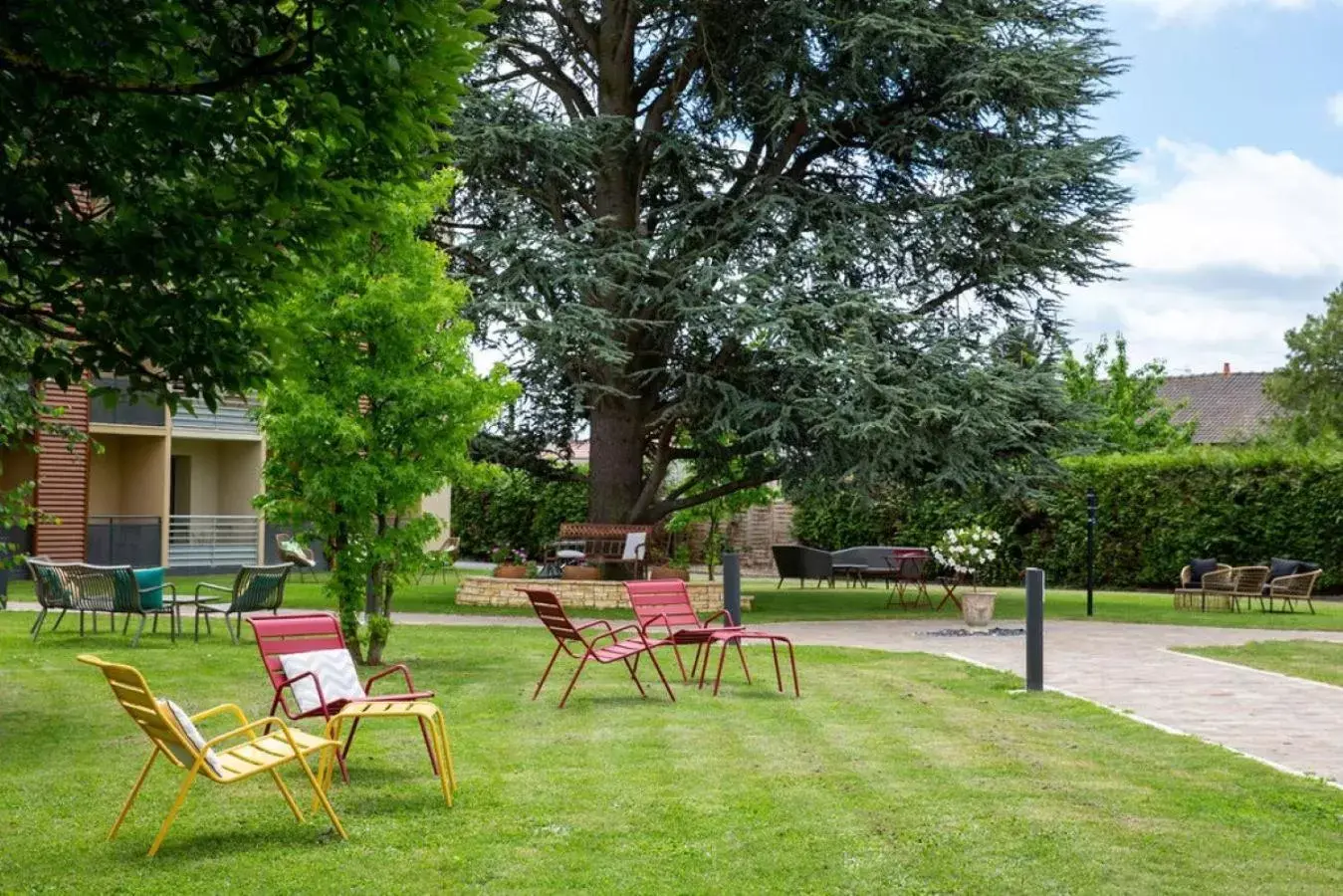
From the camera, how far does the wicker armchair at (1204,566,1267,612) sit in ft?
76.7

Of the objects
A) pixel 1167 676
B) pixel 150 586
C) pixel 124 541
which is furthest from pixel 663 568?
pixel 124 541

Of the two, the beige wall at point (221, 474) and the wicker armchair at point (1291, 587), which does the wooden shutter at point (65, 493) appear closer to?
the beige wall at point (221, 474)

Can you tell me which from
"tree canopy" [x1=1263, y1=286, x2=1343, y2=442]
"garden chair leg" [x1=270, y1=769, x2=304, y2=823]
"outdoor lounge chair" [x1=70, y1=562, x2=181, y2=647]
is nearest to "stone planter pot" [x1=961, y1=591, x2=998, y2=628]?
"outdoor lounge chair" [x1=70, y1=562, x2=181, y2=647]

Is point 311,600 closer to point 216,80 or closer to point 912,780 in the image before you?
point 912,780

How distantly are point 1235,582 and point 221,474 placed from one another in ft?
71.3

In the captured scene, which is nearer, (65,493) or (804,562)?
(65,493)

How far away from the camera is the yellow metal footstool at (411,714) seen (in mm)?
7648

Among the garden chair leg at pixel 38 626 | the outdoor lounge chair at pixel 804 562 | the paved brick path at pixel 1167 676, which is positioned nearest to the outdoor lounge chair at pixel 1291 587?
the paved brick path at pixel 1167 676

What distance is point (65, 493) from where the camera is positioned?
27203 millimetres

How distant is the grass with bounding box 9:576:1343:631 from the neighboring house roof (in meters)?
35.6

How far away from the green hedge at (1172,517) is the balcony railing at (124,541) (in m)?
12.6

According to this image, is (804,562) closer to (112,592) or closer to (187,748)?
(112,592)

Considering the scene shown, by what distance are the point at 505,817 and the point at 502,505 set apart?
32171mm

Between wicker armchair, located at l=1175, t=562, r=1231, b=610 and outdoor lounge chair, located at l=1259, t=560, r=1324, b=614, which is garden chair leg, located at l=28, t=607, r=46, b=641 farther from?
outdoor lounge chair, located at l=1259, t=560, r=1324, b=614
